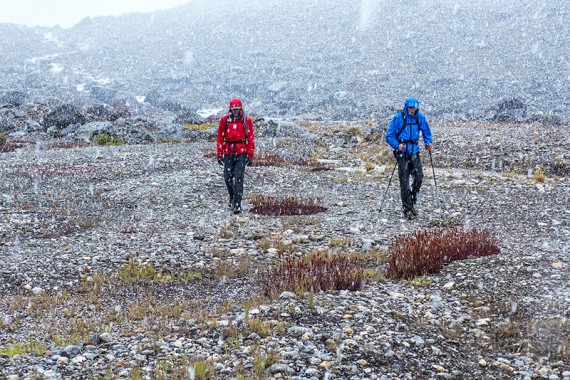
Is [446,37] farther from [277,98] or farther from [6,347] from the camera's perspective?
[6,347]

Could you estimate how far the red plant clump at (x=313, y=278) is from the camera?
8148mm

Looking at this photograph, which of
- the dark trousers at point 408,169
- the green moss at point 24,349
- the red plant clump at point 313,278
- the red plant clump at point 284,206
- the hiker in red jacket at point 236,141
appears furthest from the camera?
the red plant clump at point 284,206

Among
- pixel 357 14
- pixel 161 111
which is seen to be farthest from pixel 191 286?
pixel 357 14

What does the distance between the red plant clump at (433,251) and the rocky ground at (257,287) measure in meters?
0.24

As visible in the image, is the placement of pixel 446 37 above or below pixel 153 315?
above

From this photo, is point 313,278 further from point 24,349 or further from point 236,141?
point 236,141

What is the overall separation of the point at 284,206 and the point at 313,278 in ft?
23.5

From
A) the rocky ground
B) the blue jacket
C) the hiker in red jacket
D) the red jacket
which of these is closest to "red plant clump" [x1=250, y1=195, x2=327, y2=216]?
the rocky ground

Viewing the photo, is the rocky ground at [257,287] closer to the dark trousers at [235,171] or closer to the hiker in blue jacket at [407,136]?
the dark trousers at [235,171]

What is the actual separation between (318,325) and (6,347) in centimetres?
395

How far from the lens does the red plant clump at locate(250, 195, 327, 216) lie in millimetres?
A: 14945

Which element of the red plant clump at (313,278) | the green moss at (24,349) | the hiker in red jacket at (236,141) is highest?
the hiker in red jacket at (236,141)

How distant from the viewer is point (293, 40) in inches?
4451

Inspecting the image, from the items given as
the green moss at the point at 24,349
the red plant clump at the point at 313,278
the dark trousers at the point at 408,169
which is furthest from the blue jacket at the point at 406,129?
the green moss at the point at 24,349
